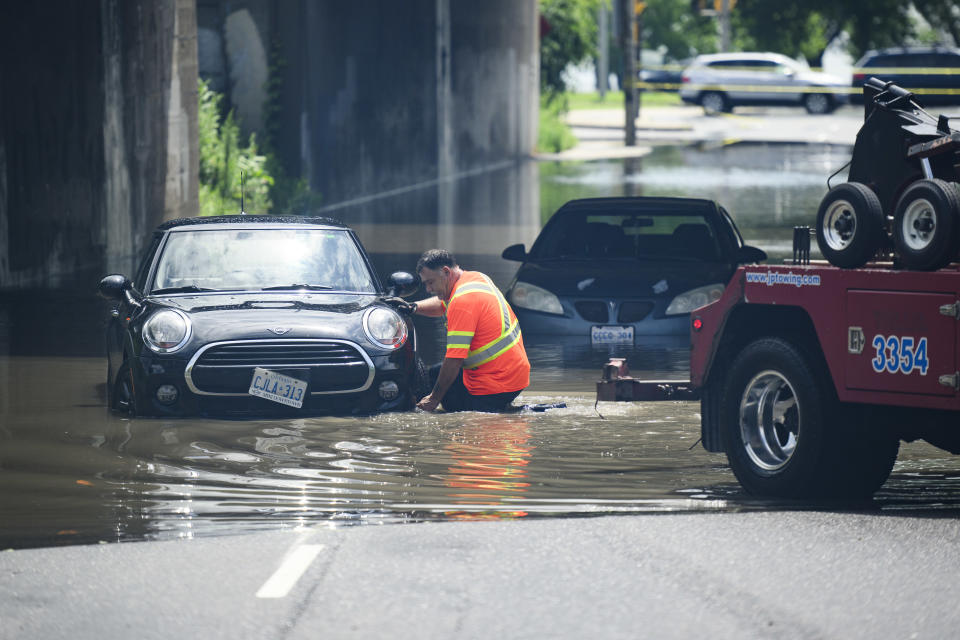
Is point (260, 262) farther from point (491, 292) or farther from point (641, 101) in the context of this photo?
point (641, 101)

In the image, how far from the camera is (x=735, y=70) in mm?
65562

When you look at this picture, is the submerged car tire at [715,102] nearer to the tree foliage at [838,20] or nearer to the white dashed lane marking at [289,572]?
the tree foliage at [838,20]

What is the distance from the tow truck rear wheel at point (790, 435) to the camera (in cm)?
860

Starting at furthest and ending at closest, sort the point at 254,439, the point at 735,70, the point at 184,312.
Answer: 1. the point at 735,70
2. the point at 184,312
3. the point at 254,439

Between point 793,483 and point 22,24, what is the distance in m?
13.0

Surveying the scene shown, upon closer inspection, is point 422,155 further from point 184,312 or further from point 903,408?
point 903,408

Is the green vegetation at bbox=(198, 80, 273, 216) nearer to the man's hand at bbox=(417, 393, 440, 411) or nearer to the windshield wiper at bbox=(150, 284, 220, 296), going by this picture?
the windshield wiper at bbox=(150, 284, 220, 296)

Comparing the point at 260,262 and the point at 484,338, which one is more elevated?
the point at 260,262

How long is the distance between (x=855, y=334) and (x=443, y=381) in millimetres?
3814

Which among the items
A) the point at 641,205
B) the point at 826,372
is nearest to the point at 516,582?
the point at 826,372

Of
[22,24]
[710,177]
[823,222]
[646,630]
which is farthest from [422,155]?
[646,630]

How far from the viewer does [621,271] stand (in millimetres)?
14352

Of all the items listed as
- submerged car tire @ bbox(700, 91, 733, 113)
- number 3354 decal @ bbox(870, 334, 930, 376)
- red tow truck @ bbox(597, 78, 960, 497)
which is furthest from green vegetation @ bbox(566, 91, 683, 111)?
number 3354 decal @ bbox(870, 334, 930, 376)

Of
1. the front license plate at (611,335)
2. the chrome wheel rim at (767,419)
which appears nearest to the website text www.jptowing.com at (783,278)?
the chrome wheel rim at (767,419)
